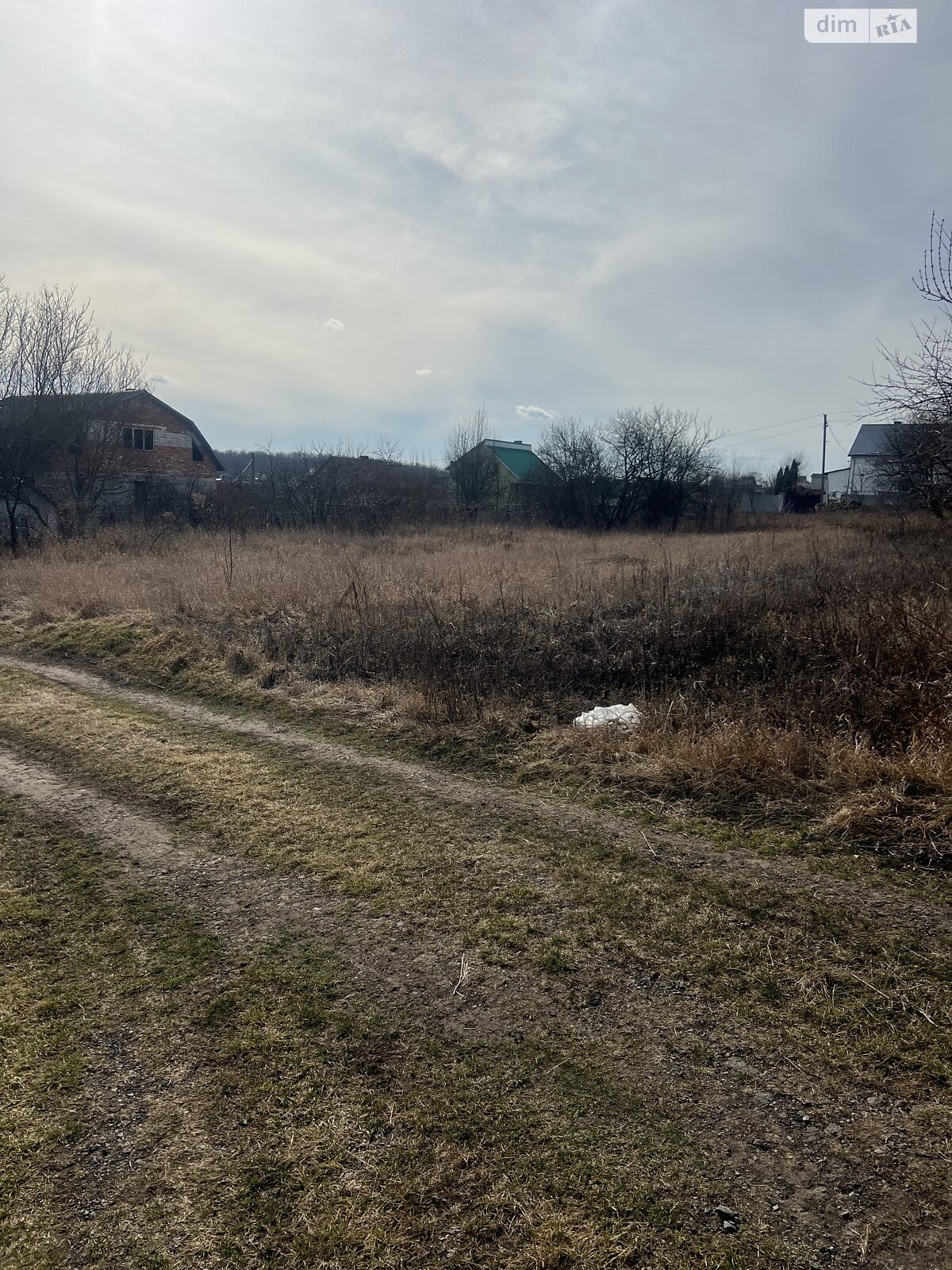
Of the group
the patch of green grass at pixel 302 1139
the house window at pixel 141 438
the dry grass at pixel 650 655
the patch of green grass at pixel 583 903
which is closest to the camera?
the patch of green grass at pixel 302 1139

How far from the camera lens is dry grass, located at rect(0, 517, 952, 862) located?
15.6ft

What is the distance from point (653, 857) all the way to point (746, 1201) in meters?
2.09

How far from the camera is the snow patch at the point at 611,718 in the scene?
19.9 feet

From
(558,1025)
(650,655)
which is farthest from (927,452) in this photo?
→ (558,1025)

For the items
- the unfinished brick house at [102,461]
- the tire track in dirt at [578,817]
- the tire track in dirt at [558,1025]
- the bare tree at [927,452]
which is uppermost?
the unfinished brick house at [102,461]

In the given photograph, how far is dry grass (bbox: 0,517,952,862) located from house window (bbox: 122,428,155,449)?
55.9ft

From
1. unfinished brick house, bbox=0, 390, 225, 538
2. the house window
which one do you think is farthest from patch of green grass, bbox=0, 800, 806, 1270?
Answer: the house window

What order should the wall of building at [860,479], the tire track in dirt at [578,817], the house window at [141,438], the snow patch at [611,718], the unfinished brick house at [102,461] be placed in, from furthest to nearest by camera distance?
the wall of building at [860,479], the house window at [141,438], the unfinished brick house at [102,461], the snow patch at [611,718], the tire track in dirt at [578,817]

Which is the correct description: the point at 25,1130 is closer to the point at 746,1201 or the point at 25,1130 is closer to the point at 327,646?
the point at 746,1201

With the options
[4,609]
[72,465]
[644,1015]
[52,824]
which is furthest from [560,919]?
[72,465]

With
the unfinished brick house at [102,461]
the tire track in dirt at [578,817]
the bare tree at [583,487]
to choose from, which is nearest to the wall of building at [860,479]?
the bare tree at [583,487]

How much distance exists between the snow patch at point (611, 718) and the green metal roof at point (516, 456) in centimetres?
3236

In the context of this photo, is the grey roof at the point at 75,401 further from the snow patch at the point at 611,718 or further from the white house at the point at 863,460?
the white house at the point at 863,460

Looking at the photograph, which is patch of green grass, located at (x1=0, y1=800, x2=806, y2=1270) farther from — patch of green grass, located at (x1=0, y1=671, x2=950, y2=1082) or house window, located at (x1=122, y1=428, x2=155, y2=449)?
house window, located at (x1=122, y1=428, x2=155, y2=449)
